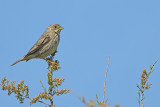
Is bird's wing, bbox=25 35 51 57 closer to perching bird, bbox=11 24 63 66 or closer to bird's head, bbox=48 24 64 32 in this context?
perching bird, bbox=11 24 63 66

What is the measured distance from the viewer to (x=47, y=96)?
399 centimetres

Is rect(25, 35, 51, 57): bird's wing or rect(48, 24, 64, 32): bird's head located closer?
rect(25, 35, 51, 57): bird's wing

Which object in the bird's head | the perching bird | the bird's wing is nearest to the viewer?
the perching bird

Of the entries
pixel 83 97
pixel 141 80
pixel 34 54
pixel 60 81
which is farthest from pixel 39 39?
pixel 83 97

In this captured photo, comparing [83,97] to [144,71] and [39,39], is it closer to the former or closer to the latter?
[144,71]

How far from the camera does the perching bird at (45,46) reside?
26.8 ft

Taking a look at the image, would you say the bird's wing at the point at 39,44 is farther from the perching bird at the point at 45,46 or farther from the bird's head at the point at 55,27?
the bird's head at the point at 55,27

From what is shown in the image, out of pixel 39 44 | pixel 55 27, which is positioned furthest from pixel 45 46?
pixel 55 27

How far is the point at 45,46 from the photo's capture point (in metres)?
8.37

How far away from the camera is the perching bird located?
8.16 m

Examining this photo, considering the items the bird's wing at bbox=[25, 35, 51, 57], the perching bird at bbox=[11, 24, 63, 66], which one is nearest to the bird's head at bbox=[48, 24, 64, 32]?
the perching bird at bbox=[11, 24, 63, 66]

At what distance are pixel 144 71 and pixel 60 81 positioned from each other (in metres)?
1.70

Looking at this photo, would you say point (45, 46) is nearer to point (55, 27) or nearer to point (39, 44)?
point (39, 44)

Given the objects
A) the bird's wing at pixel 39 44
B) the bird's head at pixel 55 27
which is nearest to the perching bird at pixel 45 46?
the bird's wing at pixel 39 44
